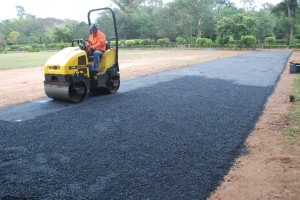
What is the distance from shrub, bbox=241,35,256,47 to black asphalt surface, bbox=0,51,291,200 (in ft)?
91.6

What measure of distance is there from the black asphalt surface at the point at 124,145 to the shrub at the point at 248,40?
91.6 ft

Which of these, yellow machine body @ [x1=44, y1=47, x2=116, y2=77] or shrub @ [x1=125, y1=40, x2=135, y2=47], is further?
shrub @ [x1=125, y1=40, x2=135, y2=47]

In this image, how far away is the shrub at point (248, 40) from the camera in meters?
33.6

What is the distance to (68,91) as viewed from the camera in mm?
6801

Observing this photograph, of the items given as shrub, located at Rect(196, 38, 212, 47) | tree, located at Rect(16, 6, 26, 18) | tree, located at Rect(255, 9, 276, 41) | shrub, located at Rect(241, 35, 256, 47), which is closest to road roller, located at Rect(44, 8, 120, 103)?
shrub, located at Rect(241, 35, 256, 47)

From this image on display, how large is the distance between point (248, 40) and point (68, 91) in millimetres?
30809

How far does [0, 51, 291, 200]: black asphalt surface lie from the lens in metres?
3.20

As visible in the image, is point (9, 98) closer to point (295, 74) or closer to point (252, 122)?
point (252, 122)

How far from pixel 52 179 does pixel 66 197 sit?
468 millimetres

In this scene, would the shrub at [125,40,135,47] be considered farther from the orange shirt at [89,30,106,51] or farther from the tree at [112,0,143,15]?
the orange shirt at [89,30,106,51]

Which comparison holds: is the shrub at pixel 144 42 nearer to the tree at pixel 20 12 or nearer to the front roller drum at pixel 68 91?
the front roller drum at pixel 68 91

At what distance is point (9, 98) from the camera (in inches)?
326

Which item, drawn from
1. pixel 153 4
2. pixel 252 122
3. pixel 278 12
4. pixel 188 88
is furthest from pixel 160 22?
pixel 252 122

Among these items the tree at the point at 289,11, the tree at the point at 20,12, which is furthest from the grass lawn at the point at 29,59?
the tree at the point at 20,12
